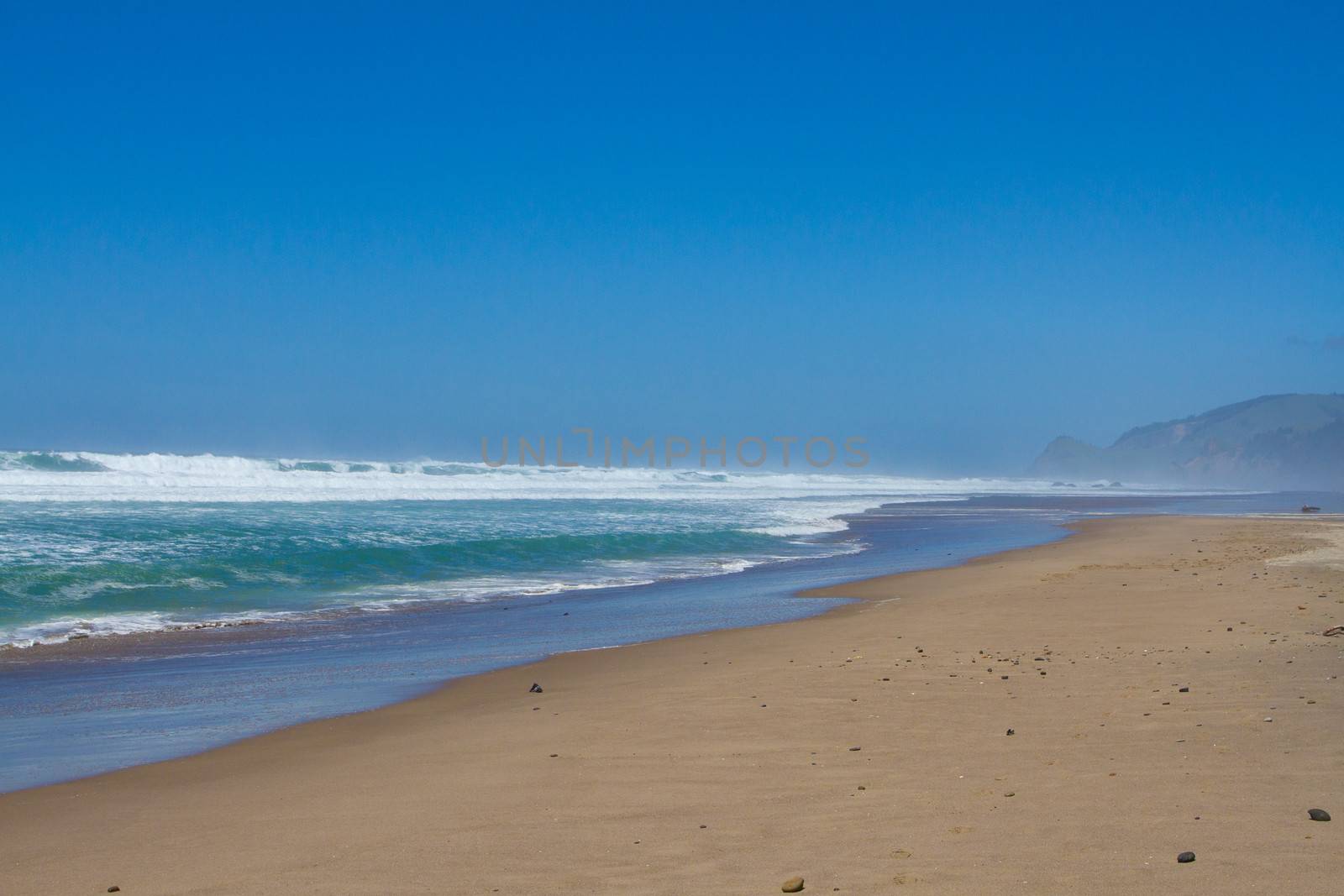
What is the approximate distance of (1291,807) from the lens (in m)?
4.11

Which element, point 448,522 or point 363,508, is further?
point 363,508

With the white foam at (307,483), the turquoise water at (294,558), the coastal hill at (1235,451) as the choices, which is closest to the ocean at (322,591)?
the turquoise water at (294,558)

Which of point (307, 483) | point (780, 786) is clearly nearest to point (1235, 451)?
point (307, 483)

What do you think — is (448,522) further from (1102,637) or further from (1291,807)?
(1291,807)

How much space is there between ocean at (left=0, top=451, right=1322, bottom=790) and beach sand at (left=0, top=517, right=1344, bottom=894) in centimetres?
115

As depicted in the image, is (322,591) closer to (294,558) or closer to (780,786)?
(294,558)

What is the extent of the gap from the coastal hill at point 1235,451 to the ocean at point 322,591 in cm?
10333

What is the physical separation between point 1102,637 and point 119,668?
8917 millimetres

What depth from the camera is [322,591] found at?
48.9ft

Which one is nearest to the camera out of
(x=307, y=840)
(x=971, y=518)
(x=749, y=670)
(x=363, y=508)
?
(x=307, y=840)

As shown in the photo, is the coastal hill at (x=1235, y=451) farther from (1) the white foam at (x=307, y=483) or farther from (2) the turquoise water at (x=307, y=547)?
(2) the turquoise water at (x=307, y=547)

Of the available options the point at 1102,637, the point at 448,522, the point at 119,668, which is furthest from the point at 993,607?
the point at 448,522

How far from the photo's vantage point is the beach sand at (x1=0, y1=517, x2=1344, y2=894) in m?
3.84

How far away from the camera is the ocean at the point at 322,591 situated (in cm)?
783
